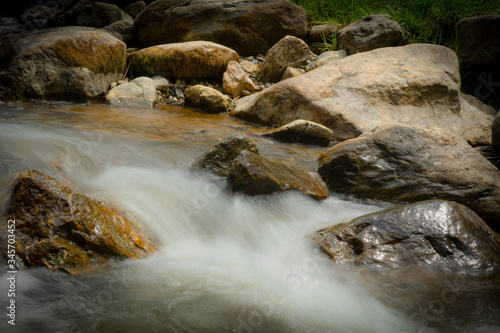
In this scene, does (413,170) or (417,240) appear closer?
(417,240)

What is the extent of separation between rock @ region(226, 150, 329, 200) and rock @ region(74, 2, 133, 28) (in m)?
9.71

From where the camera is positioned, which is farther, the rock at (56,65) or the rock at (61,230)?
the rock at (56,65)

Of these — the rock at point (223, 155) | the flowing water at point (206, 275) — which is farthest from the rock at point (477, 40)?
the rock at point (223, 155)

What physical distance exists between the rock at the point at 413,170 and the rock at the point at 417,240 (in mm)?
732

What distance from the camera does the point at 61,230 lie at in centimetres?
213

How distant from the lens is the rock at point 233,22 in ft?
29.1

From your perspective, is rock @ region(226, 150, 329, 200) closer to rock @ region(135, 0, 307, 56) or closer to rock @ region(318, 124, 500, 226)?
rock @ region(318, 124, 500, 226)

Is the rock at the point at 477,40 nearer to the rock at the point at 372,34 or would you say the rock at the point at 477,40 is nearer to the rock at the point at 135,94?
the rock at the point at 372,34

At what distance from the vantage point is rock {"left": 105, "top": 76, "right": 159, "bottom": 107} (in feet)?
21.3

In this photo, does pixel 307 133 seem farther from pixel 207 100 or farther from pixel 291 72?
pixel 291 72

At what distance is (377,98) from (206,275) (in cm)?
453

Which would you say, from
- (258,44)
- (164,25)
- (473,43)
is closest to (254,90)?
(258,44)

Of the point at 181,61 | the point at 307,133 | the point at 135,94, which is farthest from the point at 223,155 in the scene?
the point at 181,61

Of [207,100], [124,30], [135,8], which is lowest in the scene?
[207,100]
